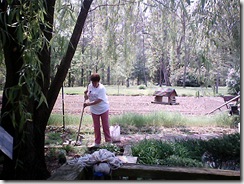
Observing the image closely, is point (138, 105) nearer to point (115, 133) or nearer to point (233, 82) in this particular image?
point (115, 133)

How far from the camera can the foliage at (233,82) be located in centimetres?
155

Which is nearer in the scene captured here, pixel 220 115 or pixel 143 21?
pixel 143 21

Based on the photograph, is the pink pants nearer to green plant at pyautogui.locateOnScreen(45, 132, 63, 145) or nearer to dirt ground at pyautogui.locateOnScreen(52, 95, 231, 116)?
dirt ground at pyautogui.locateOnScreen(52, 95, 231, 116)

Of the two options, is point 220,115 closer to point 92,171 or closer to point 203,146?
point 203,146

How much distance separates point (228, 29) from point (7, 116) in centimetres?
139

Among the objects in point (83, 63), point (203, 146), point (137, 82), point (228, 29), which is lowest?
point (203, 146)

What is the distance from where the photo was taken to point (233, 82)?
1.62 meters

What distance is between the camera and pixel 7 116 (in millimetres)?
1400

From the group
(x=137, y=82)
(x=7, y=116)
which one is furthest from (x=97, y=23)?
(x=7, y=116)

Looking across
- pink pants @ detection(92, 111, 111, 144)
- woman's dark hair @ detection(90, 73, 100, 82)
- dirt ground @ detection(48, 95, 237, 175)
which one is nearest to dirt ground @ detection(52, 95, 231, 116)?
dirt ground @ detection(48, 95, 237, 175)

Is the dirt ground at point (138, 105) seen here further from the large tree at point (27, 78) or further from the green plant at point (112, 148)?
the large tree at point (27, 78)

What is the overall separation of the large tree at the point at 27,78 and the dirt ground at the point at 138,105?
2.39 ft

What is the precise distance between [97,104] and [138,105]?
0.42m

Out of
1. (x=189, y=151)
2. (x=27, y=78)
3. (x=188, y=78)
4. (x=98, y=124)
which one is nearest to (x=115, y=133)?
(x=98, y=124)
